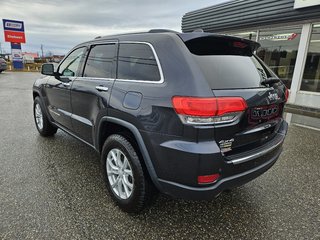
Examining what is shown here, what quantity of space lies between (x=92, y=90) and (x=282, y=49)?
9.04m

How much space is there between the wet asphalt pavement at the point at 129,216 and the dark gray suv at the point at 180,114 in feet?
0.89

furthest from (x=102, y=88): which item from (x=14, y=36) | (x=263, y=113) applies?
(x=14, y=36)

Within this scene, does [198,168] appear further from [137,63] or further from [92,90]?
[92,90]

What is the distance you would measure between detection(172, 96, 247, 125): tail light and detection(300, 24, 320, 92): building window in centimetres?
832

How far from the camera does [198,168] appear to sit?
75.5 inches

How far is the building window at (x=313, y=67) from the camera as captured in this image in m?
8.34

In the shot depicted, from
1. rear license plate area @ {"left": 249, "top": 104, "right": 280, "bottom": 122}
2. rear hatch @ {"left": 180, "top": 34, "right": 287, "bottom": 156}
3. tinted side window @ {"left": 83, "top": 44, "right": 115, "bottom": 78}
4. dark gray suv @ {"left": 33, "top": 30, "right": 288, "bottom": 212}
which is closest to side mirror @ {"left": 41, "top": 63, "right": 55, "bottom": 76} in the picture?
tinted side window @ {"left": 83, "top": 44, "right": 115, "bottom": 78}

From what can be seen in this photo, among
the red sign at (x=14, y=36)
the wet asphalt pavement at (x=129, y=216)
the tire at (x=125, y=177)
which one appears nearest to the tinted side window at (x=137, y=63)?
the tire at (x=125, y=177)

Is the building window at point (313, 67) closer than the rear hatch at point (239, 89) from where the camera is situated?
No

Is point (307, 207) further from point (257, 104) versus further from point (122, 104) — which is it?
point (122, 104)

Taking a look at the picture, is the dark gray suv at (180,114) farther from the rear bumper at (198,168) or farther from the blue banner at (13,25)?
the blue banner at (13,25)

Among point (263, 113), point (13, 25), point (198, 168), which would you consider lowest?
point (198, 168)

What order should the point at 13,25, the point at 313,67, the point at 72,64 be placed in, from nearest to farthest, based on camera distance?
the point at 72,64
the point at 313,67
the point at 13,25

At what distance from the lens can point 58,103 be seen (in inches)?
154
